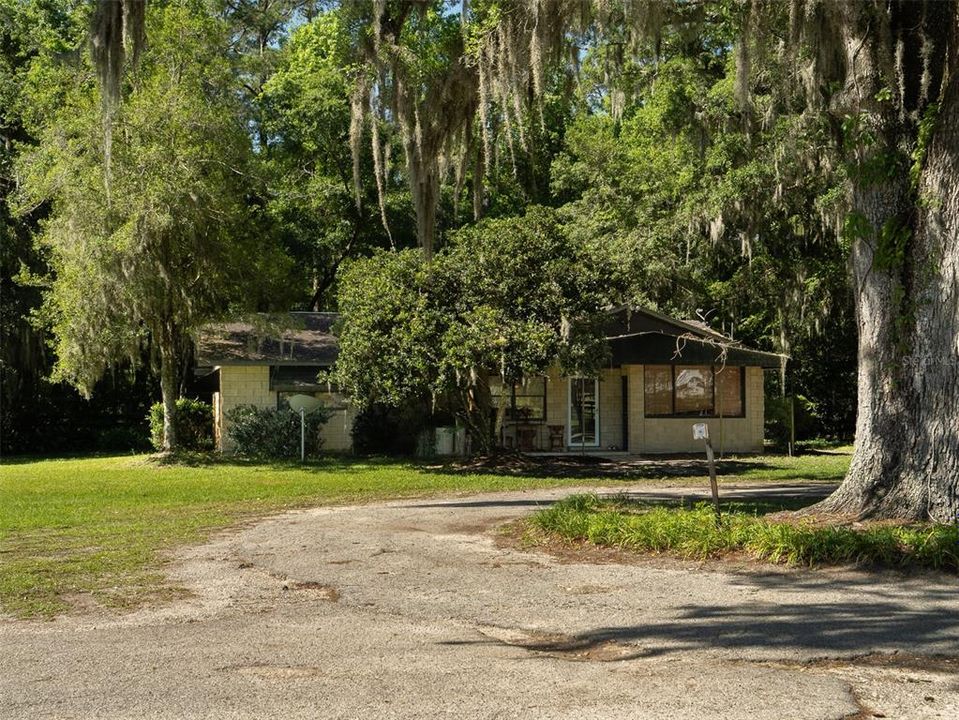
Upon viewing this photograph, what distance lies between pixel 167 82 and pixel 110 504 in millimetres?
11501

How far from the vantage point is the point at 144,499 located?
15.9 meters

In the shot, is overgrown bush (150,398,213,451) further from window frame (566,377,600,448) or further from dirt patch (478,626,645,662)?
dirt patch (478,626,645,662)

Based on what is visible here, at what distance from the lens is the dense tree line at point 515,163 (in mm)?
10656

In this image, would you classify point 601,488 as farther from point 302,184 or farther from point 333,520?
point 302,184

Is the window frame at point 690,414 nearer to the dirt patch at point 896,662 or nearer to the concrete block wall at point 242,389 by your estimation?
the concrete block wall at point 242,389

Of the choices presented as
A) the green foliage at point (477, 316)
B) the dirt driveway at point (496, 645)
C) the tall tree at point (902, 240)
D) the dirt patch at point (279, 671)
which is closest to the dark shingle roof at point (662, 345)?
the green foliage at point (477, 316)

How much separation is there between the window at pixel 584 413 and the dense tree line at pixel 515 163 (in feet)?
9.90

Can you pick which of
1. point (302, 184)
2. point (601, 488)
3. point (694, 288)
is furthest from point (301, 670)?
point (302, 184)

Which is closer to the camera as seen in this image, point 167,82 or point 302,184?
point 167,82

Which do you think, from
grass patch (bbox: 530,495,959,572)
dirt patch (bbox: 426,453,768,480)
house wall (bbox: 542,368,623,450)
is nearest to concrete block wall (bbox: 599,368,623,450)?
house wall (bbox: 542,368,623,450)

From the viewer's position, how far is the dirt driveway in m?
5.30

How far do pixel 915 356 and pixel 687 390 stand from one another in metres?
15.7

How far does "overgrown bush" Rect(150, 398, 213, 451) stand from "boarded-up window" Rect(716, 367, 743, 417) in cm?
→ 1353

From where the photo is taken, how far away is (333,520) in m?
13.0
